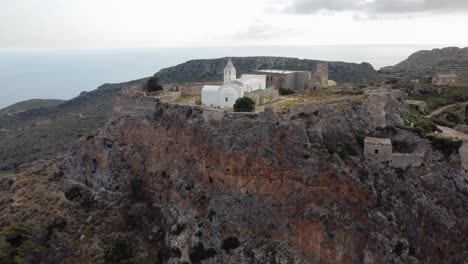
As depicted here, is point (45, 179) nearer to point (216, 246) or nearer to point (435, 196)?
point (216, 246)

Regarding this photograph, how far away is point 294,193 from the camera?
3067 centimetres

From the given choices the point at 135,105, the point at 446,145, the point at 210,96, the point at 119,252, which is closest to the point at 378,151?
the point at 446,145

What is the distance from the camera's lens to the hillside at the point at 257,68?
100m

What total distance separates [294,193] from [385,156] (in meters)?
7.35

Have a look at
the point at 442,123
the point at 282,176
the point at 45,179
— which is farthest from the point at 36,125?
the point at 442,123

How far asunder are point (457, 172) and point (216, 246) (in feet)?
61.5

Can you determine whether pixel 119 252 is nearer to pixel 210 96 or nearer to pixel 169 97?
pixel 210 96

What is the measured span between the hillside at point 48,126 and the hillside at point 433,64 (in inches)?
2726

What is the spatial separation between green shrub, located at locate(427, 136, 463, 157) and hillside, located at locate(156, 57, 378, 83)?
6163 cm

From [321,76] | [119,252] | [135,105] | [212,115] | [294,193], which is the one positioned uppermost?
[321,76]

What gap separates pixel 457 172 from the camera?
29.1m

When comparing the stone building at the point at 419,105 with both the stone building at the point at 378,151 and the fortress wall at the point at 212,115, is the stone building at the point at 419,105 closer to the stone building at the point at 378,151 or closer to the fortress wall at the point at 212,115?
the stone building at the point at 378,151

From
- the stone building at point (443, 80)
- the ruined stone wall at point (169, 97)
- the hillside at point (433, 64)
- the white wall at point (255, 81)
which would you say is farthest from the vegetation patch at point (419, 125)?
the hillside at point (433, 64)

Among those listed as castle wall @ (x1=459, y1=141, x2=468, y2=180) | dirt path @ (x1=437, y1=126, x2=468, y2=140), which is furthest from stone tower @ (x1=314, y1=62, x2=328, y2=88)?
castle wall @ (x1=459, y1=141, x2=468, y2=180)
